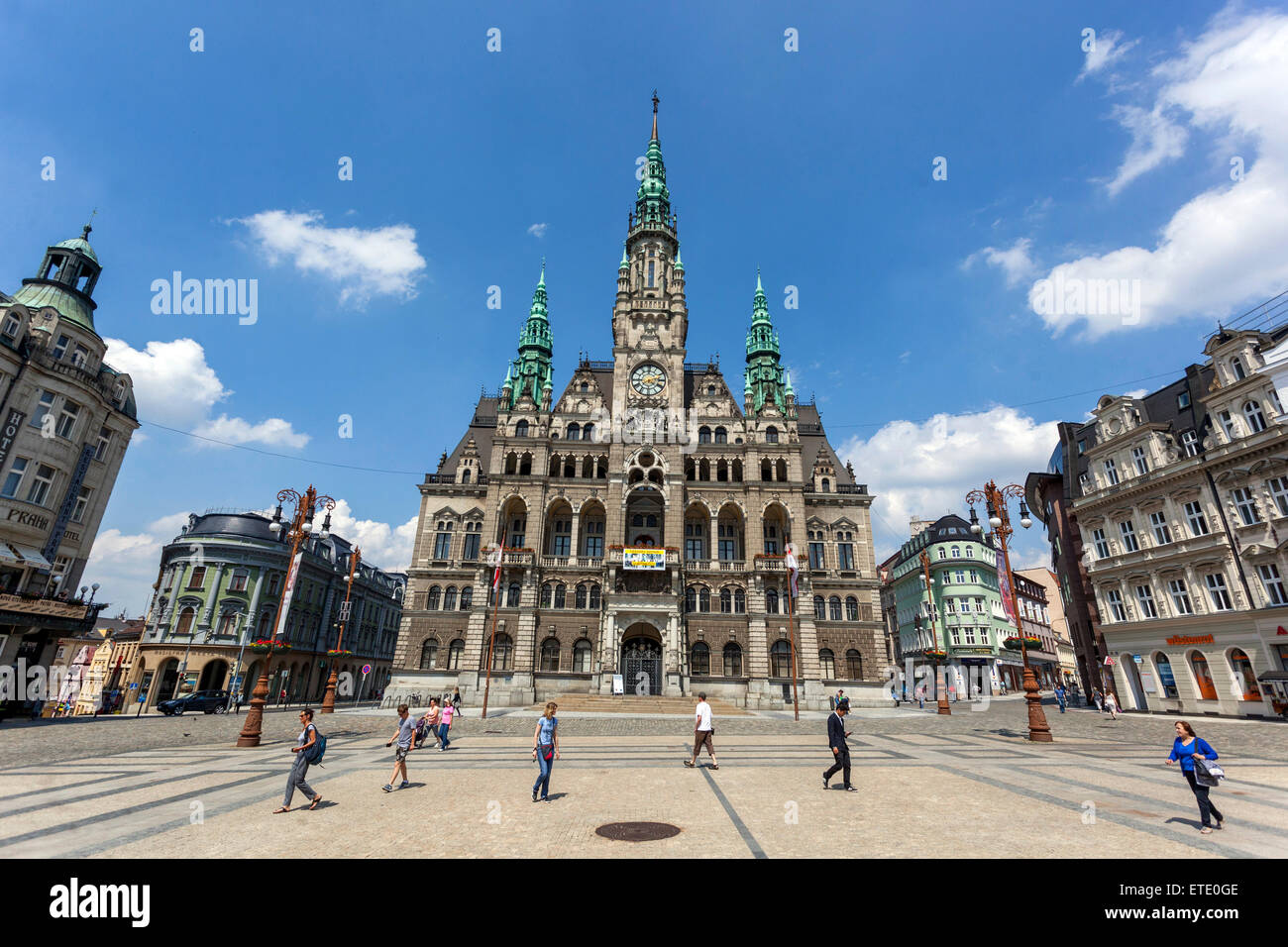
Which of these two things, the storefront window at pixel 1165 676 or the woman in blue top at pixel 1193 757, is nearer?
the woman in blue top at pixel 1193 757

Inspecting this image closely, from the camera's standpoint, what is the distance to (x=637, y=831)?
8203 mm

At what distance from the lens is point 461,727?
25.4 metres

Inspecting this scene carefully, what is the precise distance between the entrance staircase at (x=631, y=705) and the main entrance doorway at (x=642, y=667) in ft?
8.03

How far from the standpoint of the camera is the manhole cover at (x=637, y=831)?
25.9 feet

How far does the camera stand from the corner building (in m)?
41.6

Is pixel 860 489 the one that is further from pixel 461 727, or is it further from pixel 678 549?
pixel 461 727

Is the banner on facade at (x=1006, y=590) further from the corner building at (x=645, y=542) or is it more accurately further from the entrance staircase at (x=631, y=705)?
the corner building at (x=645, y=542)

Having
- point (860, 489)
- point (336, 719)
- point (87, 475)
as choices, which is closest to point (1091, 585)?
point (860, 489)

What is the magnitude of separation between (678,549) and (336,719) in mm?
23840

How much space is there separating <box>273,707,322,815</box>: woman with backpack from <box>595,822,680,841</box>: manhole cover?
4.94m

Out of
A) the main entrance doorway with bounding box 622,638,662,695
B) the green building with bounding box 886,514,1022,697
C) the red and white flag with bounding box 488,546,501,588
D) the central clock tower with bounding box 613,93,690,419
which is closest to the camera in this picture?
the red and white flag with bounding box 488,546,501,588

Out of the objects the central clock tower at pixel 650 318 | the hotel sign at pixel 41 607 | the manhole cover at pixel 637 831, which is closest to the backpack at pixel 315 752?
the manhole cover at pixel 637 831

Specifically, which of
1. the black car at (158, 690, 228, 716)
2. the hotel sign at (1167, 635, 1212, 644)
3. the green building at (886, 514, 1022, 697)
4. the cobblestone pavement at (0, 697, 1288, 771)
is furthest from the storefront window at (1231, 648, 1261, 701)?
the black car at (158, 690, 228, 716)

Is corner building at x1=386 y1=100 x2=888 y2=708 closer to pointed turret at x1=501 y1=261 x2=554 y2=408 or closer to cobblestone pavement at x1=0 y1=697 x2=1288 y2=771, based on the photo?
pointed turret at x1=501 y1=261 x2=554 y2=408
